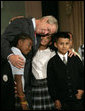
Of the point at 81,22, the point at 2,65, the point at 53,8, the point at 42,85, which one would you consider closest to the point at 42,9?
the point at 53,8

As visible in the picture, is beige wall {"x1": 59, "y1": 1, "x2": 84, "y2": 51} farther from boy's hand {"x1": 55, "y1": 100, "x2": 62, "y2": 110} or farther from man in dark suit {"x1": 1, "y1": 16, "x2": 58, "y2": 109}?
boy's hand {"x1": 55, "y1": 100, "x2": 62, "y2": 110}

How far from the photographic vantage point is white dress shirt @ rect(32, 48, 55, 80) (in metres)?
1.56

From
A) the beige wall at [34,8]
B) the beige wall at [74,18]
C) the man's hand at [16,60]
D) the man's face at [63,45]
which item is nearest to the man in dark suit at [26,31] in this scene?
the man's hand at [16,60]

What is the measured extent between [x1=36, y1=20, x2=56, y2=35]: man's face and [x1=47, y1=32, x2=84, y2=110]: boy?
0.29 ft

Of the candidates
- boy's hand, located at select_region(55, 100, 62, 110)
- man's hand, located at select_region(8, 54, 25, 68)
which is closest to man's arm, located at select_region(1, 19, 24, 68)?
man's hand, located at select_region(8, 54, 25, 68)

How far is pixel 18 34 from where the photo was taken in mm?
1465

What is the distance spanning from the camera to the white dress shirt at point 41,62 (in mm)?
1564

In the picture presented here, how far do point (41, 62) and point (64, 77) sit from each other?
25 centimetres

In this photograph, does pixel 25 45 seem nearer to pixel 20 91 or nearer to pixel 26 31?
pixel 26 31

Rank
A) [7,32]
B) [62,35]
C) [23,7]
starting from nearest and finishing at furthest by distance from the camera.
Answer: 1. [7,32]
2. [62,35]
3. [23,7]

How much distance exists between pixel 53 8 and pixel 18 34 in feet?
6.34

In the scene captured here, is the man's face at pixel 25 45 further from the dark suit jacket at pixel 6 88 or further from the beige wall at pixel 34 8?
the beige wall at pixel 34 8

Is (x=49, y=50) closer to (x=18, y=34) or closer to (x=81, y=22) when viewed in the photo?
(x=18, y=34)

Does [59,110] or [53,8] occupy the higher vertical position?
[53,8]
